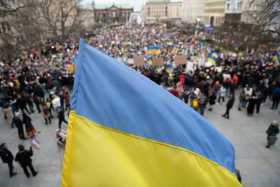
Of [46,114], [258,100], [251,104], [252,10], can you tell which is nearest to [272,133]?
Answer: [251,104]

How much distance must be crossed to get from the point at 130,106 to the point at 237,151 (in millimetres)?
7439

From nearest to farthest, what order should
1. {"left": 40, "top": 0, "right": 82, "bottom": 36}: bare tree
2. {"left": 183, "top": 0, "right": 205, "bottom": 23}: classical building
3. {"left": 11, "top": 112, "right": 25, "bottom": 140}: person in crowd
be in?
{"left": 11, "top": 112, "right": 25, "bottom": 140}: person in crowd, {"left": 40, "top": 0, "right": 82, "bottom": 36}: bare tree, {"left": 183, "top": 0, "right": 205, "bottom": 23}: classical building

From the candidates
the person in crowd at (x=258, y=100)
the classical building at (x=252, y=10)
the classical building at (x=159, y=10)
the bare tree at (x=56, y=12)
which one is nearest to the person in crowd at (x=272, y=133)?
the person in crowd at (x=258, y=100)

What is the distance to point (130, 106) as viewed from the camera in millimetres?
2371

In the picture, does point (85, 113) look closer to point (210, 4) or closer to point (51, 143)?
point (51, 143)

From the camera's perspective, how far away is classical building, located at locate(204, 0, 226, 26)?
81375 mm

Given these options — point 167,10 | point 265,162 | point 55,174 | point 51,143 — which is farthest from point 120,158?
point 167,10

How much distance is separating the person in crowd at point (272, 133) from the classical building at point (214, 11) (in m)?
73.4

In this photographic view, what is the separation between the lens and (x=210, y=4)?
94000 mm

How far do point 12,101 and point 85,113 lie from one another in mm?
11083

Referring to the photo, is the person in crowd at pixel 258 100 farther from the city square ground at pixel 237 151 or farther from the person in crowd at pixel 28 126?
the person in crowd at pixel 28 126

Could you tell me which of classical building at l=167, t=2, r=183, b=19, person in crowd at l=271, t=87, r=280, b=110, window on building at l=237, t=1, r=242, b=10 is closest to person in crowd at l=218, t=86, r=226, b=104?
person in crowd at l=271, t=87, r=280, b=110

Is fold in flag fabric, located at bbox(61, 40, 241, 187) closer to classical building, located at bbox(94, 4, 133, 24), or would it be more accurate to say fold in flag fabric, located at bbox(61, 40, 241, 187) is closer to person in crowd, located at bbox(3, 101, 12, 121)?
person in crowd, located at bbox(3, 101, 12, 121)

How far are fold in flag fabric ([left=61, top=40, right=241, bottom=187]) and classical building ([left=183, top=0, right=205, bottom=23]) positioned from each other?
10586cm
